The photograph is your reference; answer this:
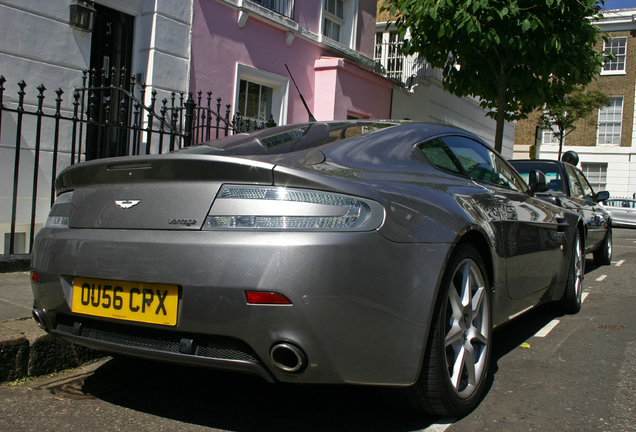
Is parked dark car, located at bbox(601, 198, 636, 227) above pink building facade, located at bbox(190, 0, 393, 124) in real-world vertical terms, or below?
below

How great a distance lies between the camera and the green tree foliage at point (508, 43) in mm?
9898

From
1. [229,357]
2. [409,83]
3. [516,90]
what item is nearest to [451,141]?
[229,357]

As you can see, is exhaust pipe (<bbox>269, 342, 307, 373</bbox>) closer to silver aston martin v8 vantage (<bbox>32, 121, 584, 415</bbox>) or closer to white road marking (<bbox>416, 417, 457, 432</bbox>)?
silver aston martin v8 vantage (<bbox>32, 121, 584, 415</bbox>)

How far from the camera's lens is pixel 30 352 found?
3033 mm

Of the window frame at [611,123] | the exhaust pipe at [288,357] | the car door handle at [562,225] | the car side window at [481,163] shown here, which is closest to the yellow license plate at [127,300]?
the exhaust pipe at [288,357]

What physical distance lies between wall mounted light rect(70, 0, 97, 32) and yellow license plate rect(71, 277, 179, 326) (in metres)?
5.75

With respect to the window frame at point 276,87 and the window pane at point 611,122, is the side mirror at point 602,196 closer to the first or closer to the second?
the window frame at point 276,87

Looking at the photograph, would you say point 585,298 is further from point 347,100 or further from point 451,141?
point 347,100

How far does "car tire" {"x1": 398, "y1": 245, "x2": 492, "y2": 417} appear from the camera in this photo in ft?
7.86

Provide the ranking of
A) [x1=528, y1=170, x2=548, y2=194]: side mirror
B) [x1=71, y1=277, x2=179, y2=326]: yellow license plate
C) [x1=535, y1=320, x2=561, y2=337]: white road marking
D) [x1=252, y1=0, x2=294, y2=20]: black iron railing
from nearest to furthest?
[x1=71, y1=277, x2=179, y2=326]: yellow license plate
[x1=528, y1=170, x2=548, y2=194]: side mirror
[x1=535, y1=320, x2=561, y2=337]: white road marking
[x1=252, y1=0, x2=294, y2=20]: black iron railing

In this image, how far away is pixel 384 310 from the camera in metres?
2.17

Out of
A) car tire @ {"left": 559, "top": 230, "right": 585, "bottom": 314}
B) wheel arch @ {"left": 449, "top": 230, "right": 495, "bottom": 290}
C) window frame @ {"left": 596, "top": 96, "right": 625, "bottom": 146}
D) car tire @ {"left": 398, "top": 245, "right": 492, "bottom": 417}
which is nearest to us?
car tire @ {"left": 398, "top": 245, "right": 492, "bottom": 417}

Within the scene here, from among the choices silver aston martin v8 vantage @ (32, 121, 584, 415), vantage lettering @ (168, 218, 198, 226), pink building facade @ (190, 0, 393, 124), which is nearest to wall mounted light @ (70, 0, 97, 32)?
pink building facade @ (190, 0, 393, 124)

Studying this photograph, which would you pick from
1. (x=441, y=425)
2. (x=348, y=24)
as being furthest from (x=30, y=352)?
(x=348, y=24)
